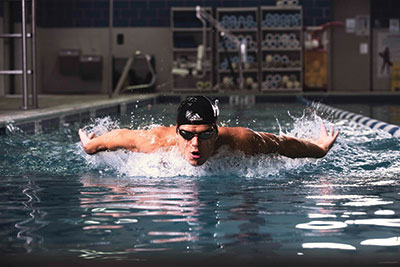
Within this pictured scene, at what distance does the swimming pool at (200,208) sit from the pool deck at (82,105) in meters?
2.05

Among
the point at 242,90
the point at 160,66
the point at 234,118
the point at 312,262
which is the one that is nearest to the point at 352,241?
the point at 312,262

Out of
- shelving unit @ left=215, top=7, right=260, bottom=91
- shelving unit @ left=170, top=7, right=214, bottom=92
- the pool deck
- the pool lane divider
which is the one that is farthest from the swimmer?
shelving unit @ left=215, top=7, right=260, bottom=91

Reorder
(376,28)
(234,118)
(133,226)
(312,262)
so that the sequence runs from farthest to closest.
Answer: (376,28)
(234,118)
(133,226)
(312,262)

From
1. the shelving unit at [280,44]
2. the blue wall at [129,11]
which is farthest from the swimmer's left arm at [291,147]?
the blue wall at [129,11]

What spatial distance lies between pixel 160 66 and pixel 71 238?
14.2 m

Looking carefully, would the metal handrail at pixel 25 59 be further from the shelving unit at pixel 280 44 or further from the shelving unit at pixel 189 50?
the shelving unit at pixel 280 44

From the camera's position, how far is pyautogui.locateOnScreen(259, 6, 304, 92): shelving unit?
1584 centimetres

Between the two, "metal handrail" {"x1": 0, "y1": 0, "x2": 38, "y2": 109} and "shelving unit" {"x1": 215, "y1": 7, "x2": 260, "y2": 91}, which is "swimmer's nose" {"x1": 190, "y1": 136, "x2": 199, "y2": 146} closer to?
"metal handrail" {"x1": 0, "y1": 0, "x2": 38, "y2": 109}

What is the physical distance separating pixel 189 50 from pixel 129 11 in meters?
1.70

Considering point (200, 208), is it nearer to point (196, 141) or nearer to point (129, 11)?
point (196, 141)

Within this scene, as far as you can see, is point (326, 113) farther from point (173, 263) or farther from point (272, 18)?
point (173, 263)

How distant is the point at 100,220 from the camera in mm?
2797

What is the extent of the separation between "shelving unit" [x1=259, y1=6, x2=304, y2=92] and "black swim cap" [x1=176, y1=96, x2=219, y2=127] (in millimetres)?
12278

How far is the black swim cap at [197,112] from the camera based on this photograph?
3662mm
